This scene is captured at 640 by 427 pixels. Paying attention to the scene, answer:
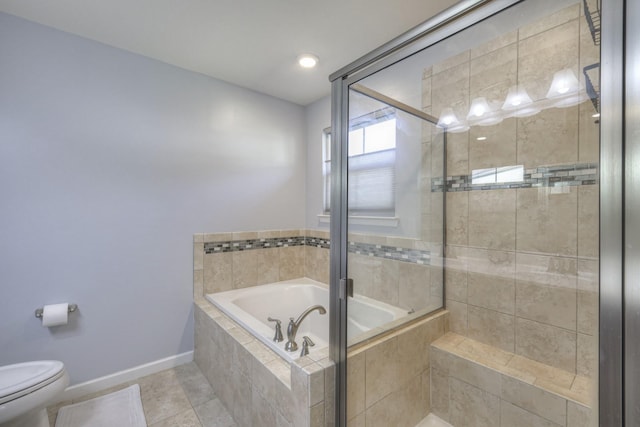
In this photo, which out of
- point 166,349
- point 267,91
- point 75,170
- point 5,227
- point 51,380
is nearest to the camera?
point 51,380

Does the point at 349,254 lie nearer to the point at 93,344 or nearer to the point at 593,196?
the point at 593,196

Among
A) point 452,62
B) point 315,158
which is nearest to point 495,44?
point 452,62

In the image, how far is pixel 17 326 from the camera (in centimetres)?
178

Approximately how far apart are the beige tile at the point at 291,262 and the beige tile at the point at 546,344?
6.59ft

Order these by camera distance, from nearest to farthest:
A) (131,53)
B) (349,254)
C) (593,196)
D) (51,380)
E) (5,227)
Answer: (593,196) → (349,254) → (51,380) → (5,227) → (131,53)

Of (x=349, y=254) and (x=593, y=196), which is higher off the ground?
(x=593, y=196)

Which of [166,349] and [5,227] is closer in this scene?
[5,227]

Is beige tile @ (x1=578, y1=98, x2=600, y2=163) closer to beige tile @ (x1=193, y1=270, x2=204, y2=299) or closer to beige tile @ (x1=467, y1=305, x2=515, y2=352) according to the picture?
beige tile @ (x1=467, y1=305, x2=515, y2=352)

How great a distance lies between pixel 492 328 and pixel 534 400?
0.39 meters

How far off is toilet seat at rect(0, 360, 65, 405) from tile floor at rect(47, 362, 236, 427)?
0.43 meters

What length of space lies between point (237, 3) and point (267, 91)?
1.17m

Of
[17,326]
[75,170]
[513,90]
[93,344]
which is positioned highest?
[513,90]

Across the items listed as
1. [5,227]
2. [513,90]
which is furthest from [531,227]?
[5,227]

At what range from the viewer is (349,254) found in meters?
1.38
